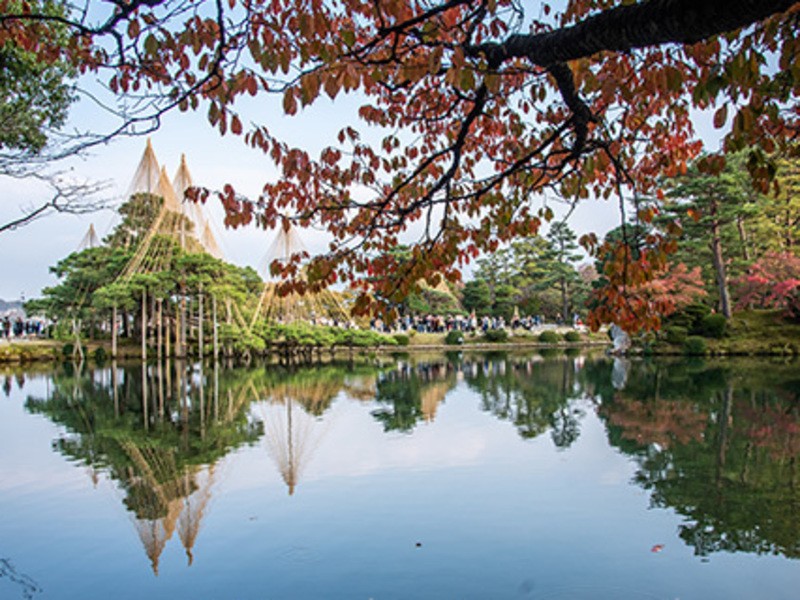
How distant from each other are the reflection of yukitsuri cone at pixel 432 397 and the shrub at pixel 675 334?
1319 centimetres

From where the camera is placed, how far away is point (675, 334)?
26078 mm

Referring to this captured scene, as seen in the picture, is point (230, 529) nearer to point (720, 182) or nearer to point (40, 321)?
point (720, 182)

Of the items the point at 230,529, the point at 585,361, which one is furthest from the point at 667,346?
the point at 230,529

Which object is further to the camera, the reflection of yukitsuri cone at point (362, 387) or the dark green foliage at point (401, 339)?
the dark green foliage at point (401, 339)

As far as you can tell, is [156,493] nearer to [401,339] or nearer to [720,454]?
[720,454]

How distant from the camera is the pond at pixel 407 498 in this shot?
4.71 metres

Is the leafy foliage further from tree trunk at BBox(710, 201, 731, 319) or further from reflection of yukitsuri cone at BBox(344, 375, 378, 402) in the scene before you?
tree trunk at BBox(710, 201, 731, 319)

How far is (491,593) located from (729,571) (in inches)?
71.1

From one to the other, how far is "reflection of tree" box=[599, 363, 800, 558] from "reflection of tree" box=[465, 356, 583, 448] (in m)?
0.78

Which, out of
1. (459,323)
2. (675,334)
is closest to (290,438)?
(675,334)

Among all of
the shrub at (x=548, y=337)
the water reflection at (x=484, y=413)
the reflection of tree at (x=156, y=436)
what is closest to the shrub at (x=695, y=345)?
the water reflection at (x=484, y=413)

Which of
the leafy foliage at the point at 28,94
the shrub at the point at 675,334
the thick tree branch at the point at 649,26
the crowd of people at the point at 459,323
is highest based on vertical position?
the leafy foliage at the point at 28,94

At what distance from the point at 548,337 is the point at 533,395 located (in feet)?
70.8

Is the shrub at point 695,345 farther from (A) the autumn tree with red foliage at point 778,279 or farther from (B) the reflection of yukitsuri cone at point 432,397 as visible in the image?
(B) the reflection of yukitsuri cone at point 432,397
